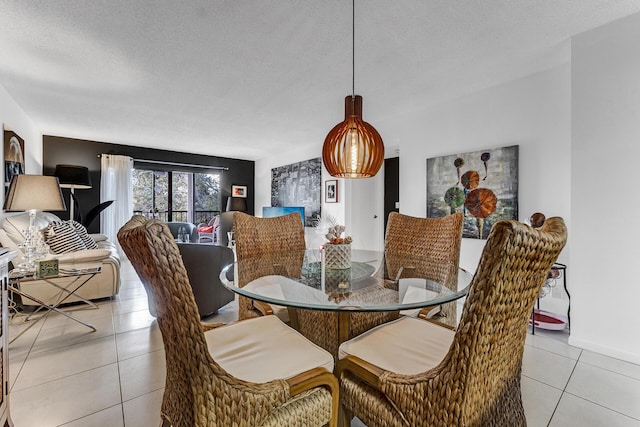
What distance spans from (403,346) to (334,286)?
1.29 feet

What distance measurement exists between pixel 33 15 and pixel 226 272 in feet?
7.17

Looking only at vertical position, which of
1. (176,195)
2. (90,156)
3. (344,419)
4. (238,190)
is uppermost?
(90,156)

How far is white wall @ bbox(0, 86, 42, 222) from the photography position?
319 cm

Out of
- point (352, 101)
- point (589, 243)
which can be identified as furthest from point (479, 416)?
point (589, 243)

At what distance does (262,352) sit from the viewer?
117 centimetres

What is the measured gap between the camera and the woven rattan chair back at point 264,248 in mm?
1794

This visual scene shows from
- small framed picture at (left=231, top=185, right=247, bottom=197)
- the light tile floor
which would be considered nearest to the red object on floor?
the light tile floor

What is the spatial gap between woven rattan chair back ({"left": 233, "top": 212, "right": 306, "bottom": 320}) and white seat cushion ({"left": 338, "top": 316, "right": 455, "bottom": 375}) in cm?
60

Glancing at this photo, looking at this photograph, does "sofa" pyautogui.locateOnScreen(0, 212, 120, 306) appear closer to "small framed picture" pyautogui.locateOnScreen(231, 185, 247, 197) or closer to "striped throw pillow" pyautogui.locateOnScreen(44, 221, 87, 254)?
"striped throw pillow" pyautogui.locateOnScreen(44, 221, 87, 254)

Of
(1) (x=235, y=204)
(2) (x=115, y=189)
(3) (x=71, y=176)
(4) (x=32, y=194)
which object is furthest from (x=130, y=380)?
(1) (x=235, y=204)

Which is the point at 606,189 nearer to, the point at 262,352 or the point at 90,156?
the point at 262,352

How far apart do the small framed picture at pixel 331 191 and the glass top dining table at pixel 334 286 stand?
3.32 metres

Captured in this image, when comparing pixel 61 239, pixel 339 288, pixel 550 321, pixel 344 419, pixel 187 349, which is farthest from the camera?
pixel 61 239

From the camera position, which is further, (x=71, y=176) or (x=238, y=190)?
(x=238, y=190)
